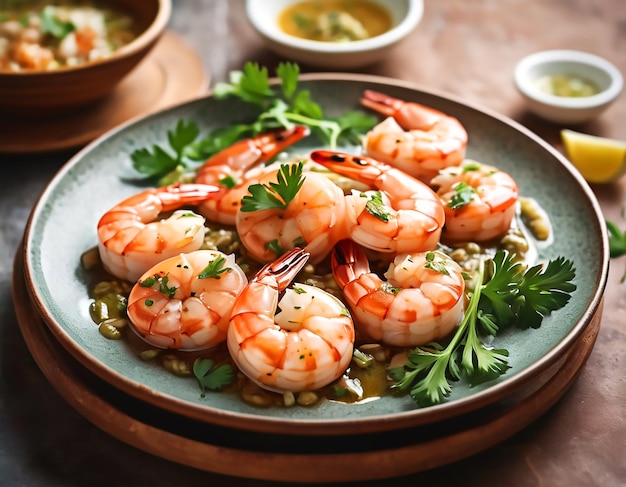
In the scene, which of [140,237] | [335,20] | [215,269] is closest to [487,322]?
[215,269]

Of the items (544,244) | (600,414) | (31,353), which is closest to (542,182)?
(544,244)

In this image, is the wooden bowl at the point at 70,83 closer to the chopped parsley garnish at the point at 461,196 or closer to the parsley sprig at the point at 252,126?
the parsley sprig at the point at 252,126

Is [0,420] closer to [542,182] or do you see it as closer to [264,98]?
[264,98]

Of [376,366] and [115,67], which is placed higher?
[115,67]

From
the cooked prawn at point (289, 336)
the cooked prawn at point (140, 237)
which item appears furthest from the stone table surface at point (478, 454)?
the cooked prawn at point (140, 237)

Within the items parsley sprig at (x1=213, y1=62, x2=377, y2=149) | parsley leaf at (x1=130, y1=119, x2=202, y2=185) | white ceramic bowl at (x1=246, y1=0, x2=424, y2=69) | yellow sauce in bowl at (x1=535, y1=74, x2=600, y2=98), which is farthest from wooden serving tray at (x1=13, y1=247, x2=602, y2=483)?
white ceramic bowl at (x1=246, y1=0, x2=424, y2=69)

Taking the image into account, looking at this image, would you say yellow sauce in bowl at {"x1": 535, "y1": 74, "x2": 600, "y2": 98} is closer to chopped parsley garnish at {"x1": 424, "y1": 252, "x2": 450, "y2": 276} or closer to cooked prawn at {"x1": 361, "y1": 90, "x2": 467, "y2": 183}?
cooked prawn at {"x1": 361, "y1": 90, "x2": 467, "y2": 183}

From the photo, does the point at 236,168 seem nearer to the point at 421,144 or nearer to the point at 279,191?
the point at 279,191

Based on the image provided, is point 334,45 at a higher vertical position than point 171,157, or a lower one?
higher
